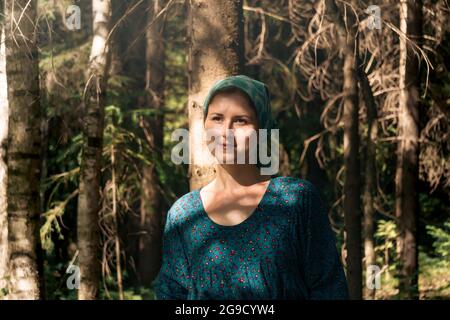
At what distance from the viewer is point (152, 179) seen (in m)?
15.2

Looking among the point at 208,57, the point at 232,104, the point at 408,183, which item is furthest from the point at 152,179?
the point at 232,104

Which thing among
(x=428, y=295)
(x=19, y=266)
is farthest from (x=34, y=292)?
(x=428, y=295)

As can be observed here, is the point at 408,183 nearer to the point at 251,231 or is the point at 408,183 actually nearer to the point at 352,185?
the point at 352,185

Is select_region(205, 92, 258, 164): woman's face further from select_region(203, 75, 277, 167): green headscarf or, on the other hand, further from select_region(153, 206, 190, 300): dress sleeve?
select_region(153, 206, 190, 300): dress sleeve

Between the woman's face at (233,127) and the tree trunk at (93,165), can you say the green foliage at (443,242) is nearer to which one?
the tree trunk at (93,165)

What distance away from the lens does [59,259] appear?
1488cm

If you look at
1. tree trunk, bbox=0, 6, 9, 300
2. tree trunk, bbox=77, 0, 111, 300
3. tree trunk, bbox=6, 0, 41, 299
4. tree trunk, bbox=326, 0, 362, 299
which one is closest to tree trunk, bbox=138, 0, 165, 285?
tree trunk, bbox=326, 0, 362, 299

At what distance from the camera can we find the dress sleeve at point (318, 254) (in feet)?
11.0

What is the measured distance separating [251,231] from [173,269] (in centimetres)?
42

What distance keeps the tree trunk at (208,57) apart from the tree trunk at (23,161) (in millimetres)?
2153

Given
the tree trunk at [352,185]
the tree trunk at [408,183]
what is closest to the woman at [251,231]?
the tree trunk at [352,185]

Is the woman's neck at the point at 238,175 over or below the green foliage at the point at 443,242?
over

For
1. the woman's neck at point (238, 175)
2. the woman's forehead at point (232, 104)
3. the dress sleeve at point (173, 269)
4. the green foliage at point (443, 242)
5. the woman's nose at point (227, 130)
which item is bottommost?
the green foliage at point (443, 242)
